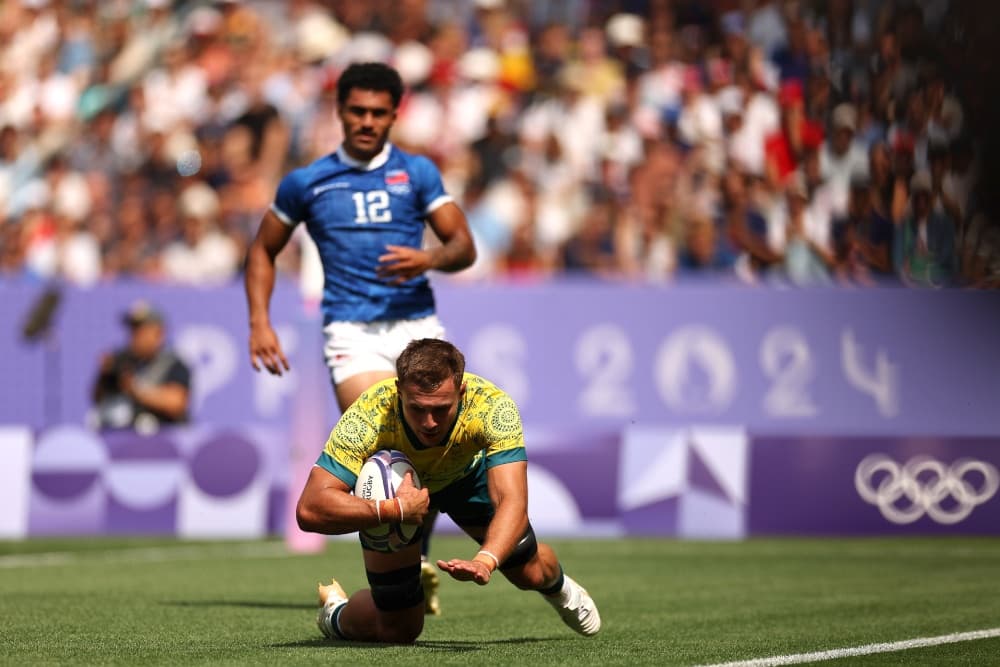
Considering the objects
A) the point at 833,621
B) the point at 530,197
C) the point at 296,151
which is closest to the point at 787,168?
the point at 530,197

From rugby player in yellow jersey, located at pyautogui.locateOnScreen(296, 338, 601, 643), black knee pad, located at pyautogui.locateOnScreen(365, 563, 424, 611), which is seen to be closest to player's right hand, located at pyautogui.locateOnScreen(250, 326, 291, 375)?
rugby player in yellow jersey, located at pyautogui.locateOnScreen(296, 338, 601, 643)

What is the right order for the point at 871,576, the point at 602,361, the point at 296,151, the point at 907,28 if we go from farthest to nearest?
1. the point at 296,151
2. the point at 602,361
3. the point at 907,28
4. the point at 871,576

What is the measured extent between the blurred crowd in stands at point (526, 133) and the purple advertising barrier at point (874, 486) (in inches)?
59.9

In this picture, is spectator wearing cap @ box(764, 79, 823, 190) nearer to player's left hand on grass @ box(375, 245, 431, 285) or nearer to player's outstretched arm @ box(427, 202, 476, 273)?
player's outstretched arm @ box(427, 202, 476, 273)

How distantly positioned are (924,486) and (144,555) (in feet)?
20.2

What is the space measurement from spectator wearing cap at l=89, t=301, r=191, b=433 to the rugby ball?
9.16 meters

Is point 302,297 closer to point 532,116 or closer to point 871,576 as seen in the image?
point 532,116

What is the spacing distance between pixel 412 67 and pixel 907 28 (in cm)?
767

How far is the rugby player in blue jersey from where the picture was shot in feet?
32.5

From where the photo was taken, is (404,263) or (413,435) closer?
(413,435)

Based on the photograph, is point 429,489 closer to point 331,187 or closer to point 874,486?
point 331,187

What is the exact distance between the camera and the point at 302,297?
688 inches

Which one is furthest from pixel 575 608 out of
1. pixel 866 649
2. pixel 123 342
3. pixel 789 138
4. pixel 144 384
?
pixel 123 342

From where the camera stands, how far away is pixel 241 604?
10.2 m
